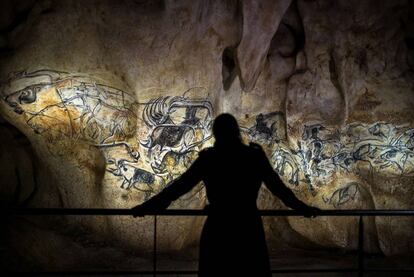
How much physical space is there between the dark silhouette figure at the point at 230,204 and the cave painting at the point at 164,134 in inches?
200

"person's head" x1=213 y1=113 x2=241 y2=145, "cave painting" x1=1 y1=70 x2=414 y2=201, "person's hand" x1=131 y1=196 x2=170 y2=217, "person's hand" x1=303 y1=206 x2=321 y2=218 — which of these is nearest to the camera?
"person's head" x1=213 y1=113 x2=241 y2=145

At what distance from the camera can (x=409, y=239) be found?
867 centimetres

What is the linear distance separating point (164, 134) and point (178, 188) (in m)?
5.19

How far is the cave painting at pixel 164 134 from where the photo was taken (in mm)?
7336

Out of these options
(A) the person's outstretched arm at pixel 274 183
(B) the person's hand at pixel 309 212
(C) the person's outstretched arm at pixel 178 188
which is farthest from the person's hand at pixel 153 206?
(B) the person's hand at pixel 309 212

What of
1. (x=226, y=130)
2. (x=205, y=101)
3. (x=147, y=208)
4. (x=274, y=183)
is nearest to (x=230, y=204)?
(x=274, y=183)

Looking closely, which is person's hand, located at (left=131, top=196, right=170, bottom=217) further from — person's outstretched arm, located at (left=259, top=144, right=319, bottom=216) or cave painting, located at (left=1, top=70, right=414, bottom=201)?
cave painting, located at (left=1, top=70, right=414, bottom=201)

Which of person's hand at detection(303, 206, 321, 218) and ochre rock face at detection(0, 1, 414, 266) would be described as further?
ochre rock face at detection(0, 1, 414, 266)

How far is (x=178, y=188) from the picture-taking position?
9.32ft

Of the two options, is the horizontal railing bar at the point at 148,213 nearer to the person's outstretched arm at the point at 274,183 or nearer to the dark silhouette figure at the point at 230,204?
the dark silhouette figure at the point at 230,204

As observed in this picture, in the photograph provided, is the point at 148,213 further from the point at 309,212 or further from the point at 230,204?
the point at 309,212

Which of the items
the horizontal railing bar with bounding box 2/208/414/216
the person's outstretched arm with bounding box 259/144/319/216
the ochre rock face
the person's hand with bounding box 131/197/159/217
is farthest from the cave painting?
the person's outstretched arm with bounding box 259/144/319/216

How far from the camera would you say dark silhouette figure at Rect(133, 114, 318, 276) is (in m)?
2.76

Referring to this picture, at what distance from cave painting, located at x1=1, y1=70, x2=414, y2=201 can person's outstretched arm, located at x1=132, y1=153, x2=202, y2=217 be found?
487 centimetres
